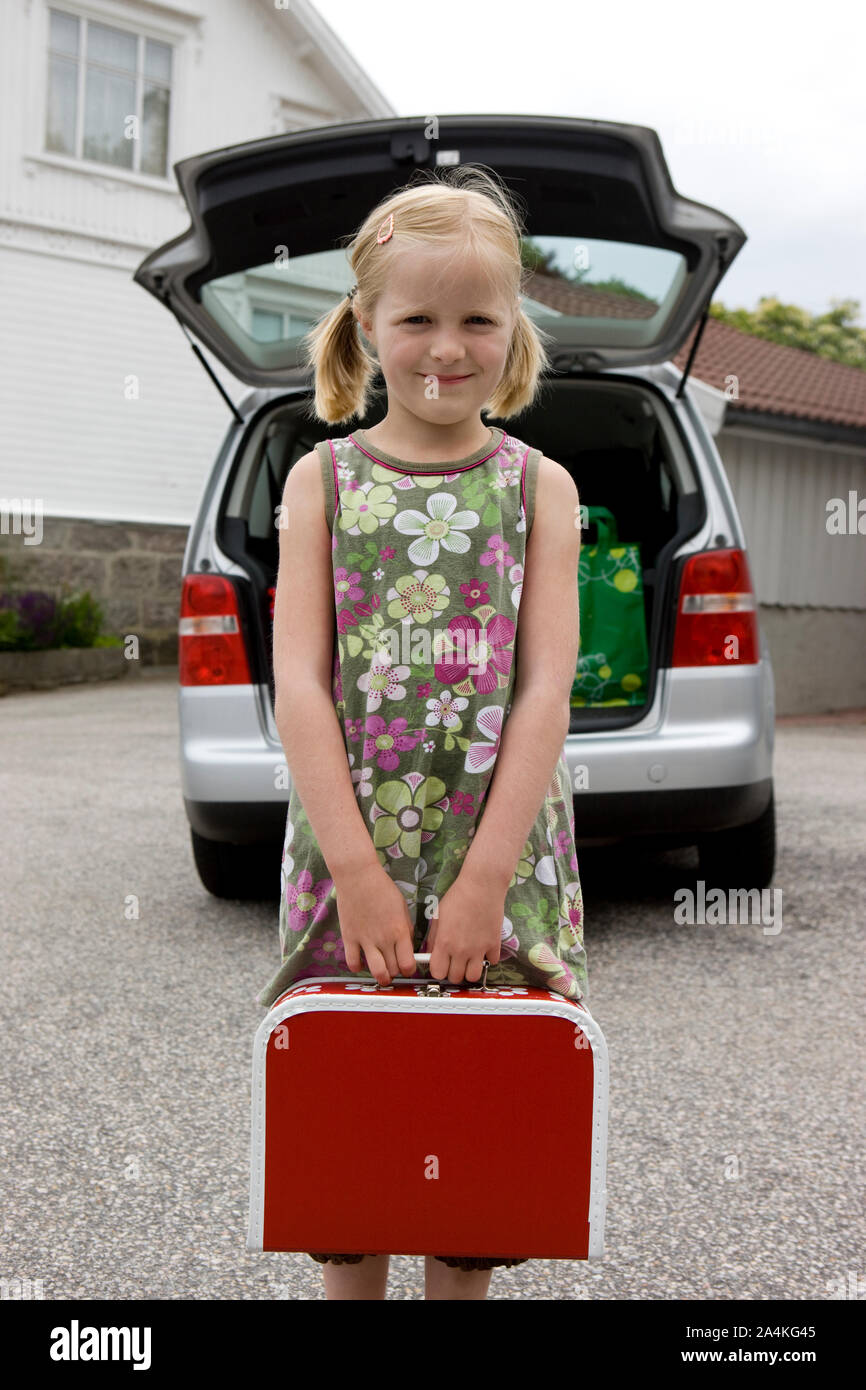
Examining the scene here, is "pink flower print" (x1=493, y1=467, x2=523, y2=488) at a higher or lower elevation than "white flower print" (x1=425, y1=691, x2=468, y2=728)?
higher

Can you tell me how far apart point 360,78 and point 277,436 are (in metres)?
14.3

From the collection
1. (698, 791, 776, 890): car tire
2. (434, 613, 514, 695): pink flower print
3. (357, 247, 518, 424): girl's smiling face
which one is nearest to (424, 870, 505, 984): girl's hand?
(434, 613, 514, 695): pink flower print

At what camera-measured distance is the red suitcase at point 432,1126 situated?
1.50m

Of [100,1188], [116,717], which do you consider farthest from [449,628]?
[116,717]

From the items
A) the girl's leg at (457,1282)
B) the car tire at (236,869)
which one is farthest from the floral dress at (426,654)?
the car tire at (236,869)

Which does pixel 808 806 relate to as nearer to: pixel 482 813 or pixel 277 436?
pixel 277 436

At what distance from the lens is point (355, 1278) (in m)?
1.75

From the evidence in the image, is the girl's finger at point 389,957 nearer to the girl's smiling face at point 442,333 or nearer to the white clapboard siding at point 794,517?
the girl's smiling face at point 442,333

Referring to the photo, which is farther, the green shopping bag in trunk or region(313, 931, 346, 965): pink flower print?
the green shopping bag in trunk

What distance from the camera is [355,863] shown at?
154 cm

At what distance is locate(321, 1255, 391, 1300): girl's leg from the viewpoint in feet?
5.72

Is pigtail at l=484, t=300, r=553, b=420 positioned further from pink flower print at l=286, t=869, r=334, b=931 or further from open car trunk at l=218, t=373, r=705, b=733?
open car trunk at l=218, t=373, r=705, b=733

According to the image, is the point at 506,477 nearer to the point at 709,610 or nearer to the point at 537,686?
the point at 537,686

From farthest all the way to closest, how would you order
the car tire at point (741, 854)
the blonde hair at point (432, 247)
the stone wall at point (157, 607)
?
the stone wall at point (157, 607) → the car tire at point (741, 854) → the blonde hair at point (432, 247)
